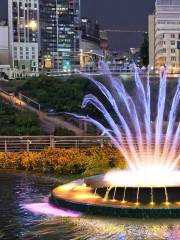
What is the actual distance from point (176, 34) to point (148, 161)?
143 m

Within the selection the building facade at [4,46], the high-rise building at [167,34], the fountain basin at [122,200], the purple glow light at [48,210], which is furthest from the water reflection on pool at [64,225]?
the building facade at [4,46]

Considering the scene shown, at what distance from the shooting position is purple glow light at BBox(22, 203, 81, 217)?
14984 mm

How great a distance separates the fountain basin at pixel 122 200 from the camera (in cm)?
1416

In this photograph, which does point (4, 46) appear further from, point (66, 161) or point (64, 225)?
point (64, 225)

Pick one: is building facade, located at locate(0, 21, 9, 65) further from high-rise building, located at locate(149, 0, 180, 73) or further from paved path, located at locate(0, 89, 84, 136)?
paved path, located at locate(0, 89, 84, 136)

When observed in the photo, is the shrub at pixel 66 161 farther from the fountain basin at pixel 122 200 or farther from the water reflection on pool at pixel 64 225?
the fountain basin at pixel 122 200

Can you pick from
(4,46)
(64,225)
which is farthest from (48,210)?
(4,46)

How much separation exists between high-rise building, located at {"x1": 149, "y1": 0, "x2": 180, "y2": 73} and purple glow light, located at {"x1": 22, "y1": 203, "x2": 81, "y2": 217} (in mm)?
131748

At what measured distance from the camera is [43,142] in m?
28.8

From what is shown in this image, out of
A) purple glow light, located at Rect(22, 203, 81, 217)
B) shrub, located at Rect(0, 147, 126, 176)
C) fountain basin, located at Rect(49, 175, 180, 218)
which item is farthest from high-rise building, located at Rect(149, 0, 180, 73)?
fountain basin, located at Rect(49, 175, 180, 218)

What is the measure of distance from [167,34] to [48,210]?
146 metres

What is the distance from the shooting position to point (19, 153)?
85.8 feet

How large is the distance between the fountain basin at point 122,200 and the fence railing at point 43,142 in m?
11.6

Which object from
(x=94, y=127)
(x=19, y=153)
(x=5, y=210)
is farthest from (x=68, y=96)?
(x=5, y=210)
